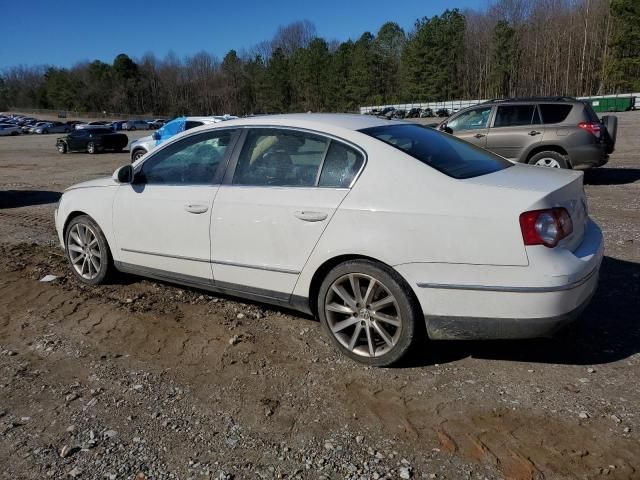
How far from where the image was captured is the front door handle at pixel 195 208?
13.4ft

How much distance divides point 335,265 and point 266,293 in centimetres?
63

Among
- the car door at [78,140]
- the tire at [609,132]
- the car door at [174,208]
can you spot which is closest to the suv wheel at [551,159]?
the tire at [609,132]

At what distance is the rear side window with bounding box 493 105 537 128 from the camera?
35.2 feet

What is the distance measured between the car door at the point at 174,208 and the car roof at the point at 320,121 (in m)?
0.20

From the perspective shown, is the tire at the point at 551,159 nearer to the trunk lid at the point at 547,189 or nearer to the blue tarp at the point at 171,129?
the trunk lid at the point at 547,189

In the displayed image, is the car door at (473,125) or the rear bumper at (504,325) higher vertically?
the car door at (473,125)

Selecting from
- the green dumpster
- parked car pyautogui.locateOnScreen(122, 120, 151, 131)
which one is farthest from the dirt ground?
parked car pyautogui.locateOnScreen(122, 120, 151, 131)

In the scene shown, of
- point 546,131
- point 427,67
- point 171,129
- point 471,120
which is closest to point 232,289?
point 546,131

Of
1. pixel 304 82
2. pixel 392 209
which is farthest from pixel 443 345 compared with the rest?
pixel 304 82

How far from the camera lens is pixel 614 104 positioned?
175 feet

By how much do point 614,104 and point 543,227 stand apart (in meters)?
59.1

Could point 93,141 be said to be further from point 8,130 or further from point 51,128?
point 51,128

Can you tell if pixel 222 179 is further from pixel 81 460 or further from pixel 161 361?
pixel 81 460

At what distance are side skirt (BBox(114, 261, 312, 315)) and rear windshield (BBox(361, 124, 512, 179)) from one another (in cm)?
125
